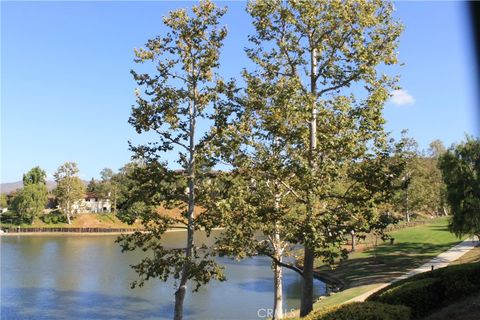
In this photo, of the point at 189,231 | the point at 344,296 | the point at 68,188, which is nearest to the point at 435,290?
the point at 189,231

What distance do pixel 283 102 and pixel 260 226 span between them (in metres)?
3.93

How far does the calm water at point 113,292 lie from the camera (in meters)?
29.1

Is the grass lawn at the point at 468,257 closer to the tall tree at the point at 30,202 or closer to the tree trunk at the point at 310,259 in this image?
the tree trunk at the point at 310,259

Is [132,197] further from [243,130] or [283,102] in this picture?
[283,102]

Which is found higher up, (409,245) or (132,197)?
(132,197)

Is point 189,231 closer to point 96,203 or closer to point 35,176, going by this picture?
point 35,176

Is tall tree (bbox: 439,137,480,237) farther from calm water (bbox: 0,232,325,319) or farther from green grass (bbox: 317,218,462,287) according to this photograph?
calm water (bbox: 0,232,325,319)

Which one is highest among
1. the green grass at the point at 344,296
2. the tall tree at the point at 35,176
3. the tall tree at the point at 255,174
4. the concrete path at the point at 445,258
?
the tall tree at the point at 35,176

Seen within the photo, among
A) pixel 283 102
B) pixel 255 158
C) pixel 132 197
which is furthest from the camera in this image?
pixel 132 197

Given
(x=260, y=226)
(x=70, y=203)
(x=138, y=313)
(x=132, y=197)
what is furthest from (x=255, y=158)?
(x=70, y=203)

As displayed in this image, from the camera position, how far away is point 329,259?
11719mm

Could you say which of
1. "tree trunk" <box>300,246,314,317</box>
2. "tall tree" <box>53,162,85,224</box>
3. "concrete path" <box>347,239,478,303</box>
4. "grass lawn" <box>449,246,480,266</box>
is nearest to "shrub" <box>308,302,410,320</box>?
"tree trunk" <box>300,246,314,317</box>

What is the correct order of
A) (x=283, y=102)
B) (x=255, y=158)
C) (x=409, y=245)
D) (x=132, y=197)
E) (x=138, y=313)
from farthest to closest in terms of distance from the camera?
(x=409, y=245) → (x=138, y=313) → (x=132, y=197) → (x=255, y=158) → (x=283, y=102)

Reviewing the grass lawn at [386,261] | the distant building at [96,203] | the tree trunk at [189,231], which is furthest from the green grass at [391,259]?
the distant building at [96,203]
